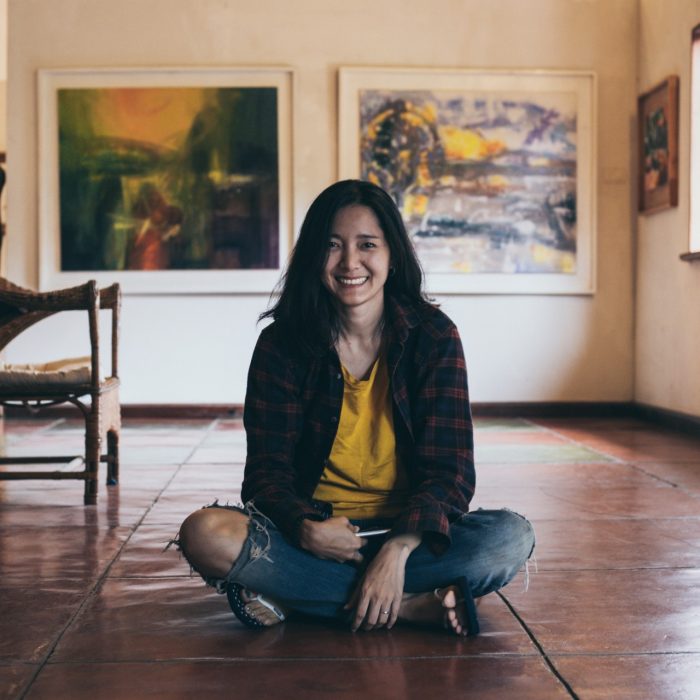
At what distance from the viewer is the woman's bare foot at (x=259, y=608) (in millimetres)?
1996

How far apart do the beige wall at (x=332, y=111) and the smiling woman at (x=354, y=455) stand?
4350mm

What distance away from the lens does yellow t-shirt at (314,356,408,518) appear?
2.08 meters

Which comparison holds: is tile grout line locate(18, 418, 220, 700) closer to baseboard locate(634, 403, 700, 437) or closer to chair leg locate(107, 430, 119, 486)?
chair leg locate(107, 430, 119, 486)

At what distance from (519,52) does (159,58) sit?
2.28m

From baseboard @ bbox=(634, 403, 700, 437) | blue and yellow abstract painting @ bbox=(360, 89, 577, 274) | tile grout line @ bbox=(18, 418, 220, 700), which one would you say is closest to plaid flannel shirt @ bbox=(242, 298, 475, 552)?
tile grout line @ bbox=(18, 418, 220, 700)

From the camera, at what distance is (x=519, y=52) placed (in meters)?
6.41

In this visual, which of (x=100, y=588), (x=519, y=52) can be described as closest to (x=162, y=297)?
(x=519, y=52)

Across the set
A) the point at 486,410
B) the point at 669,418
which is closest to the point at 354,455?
the point at 669,418

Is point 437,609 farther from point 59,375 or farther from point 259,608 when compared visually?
point 59,375

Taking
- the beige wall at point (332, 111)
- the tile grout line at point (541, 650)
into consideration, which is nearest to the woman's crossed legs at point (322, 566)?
the tile grout line at point (541, 650)

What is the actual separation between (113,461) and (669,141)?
368 cm

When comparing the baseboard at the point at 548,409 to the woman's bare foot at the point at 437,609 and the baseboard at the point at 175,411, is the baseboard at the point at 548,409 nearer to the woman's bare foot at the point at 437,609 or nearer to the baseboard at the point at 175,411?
the baseboard at the point at 175,411

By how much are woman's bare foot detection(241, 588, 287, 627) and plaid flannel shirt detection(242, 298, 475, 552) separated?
15 centimetres

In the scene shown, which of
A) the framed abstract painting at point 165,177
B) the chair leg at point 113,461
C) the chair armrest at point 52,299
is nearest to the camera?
the chair armrest at point 52,299
